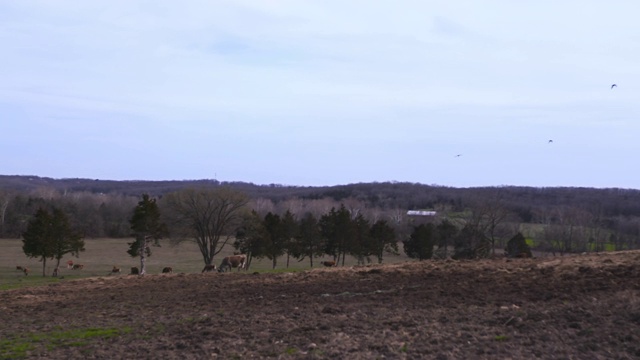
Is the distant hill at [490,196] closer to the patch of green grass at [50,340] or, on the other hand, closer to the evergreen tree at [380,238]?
the evergreen tree at [380,238]

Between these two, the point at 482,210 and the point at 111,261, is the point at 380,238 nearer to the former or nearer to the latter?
the point at 482,210

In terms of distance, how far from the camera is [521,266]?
19891mm

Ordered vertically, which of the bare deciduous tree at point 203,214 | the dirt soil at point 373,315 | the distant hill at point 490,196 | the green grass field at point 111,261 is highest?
the distant hill at point 490,196

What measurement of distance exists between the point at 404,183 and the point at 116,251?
309 feet

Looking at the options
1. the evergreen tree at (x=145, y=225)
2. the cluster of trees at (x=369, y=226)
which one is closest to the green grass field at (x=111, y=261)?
the cluster of trees at (x=369, y=226)

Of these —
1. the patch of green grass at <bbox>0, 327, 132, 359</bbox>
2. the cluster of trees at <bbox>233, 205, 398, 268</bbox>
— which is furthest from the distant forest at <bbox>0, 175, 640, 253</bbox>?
the patch of green grass at <bbox>0, 327, 132, 359</bbox>

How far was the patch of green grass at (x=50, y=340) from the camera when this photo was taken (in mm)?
13305

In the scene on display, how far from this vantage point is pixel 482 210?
204 ft

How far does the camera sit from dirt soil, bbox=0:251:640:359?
1102 centimetres

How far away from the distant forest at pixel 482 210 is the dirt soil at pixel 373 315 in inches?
1521

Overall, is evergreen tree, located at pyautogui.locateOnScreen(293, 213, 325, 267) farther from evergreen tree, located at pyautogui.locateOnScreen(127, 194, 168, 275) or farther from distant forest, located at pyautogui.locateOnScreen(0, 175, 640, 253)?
evergreen tree, located at pyautogui.locateOnScreen(127, 194, 168, 275)

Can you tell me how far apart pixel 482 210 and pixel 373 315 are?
165 ft

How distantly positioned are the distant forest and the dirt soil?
38.6m

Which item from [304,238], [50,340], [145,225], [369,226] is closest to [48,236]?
[145,225]
